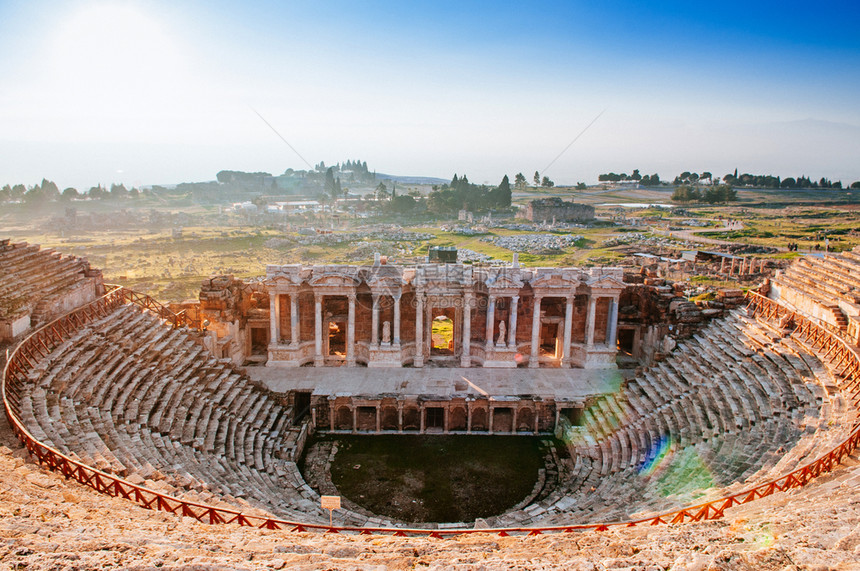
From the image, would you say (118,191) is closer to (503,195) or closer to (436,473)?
(503,195)

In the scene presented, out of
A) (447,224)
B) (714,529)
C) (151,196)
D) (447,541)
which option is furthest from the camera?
(151,196)

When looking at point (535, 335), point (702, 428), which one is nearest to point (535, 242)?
point (535, 335)

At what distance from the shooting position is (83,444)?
509 inches

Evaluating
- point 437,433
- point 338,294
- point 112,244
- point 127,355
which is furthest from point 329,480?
point 112,244

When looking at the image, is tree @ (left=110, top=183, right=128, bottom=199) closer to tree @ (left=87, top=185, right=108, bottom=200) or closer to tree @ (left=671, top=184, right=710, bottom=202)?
tree @ (left=87, top=185, right=108, bottom=200)

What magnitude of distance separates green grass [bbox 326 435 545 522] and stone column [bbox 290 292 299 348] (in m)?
A: 5.79

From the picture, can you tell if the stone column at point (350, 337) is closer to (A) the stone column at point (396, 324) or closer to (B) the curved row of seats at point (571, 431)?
(A) the stone column at point (396, 324)

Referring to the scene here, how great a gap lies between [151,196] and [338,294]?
365 ft

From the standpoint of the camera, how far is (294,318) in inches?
1005

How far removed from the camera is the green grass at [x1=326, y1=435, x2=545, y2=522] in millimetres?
17281

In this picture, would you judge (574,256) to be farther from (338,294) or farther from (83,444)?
(83,444)

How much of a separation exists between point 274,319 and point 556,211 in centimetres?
5943

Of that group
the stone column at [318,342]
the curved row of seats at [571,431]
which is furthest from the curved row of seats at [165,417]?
the stone column at [318,342]

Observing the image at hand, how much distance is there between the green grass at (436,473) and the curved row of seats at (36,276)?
34.5 feet
